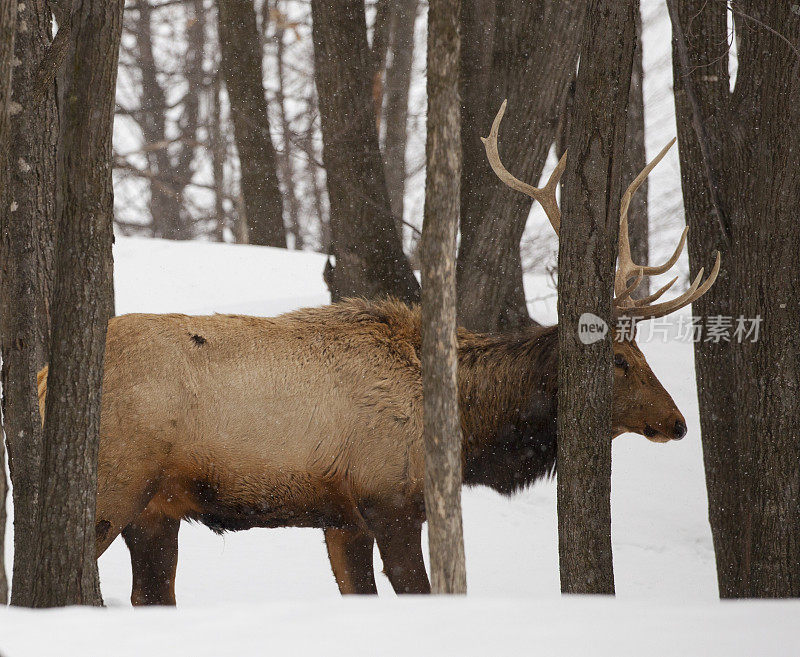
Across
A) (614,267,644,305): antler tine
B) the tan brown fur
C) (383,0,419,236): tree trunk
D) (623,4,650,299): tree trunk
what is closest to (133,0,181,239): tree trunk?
(383,0,419,236): tree trunk

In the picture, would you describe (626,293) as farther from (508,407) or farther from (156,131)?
(156,131)

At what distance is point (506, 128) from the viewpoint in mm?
6285

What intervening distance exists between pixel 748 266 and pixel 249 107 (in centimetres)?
716

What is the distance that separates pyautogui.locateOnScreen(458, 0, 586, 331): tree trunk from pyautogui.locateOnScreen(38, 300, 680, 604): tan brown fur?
955 millimetres

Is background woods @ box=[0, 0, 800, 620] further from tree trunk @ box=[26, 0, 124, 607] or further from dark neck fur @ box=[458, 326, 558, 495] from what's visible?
dark neck fur @ box=[458, 326, 558, 495]

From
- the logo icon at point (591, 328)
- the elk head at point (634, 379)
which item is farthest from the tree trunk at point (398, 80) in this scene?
the logo icon at point (591, 328)

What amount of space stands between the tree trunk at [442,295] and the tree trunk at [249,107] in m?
6.84

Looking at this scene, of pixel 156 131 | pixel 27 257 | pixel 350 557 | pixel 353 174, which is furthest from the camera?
pixel 156 131

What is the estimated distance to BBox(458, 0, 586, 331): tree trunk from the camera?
6.23 m

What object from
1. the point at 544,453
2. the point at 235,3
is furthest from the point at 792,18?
the point at 235,3

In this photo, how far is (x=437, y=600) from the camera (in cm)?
273

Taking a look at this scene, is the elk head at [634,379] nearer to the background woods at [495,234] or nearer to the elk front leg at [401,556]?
the background woods at [495,234]

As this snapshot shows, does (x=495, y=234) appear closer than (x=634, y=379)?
No

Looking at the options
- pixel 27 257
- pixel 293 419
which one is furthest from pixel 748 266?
pixel 27 257
